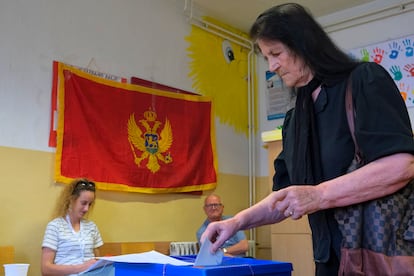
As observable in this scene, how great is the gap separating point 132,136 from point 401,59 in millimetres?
2499

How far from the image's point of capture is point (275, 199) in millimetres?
878

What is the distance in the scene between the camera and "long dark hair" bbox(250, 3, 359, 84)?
987 mm

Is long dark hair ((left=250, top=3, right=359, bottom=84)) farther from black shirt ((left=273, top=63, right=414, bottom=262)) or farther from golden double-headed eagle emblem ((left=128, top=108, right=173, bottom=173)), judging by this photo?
golden double-headed eagle emblem ((left=128, top=108, right=173, bottom=173))

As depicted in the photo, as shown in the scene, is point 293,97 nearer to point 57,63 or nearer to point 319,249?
point 319,249

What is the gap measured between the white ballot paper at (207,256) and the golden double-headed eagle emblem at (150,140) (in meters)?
3.08

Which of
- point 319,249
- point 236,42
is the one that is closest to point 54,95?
point 236,42

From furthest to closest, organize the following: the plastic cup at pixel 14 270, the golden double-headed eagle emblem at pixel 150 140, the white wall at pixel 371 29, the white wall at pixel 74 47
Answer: the white wall at pixel 371 29 → the golden double-headed eagle emblem at pixel 150 140 → the white wall at pixel 74 47 → the plastic cup at pixel 14 270

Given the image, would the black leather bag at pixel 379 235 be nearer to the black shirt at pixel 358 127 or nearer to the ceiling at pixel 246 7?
the black shirt at pixel 358 127

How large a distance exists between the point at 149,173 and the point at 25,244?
1.17m

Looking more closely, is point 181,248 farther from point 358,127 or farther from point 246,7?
point 358,127

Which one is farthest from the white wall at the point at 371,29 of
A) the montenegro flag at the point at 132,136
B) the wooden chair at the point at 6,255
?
the wooden chair at the point at 6,255

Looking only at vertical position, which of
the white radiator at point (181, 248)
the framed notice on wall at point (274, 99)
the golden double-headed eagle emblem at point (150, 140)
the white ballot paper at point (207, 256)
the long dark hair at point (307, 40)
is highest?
the framed notice on wall at point (274, 99)

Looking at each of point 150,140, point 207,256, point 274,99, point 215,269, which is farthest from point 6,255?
point 274,99

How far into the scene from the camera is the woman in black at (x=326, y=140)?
2.76 feet
